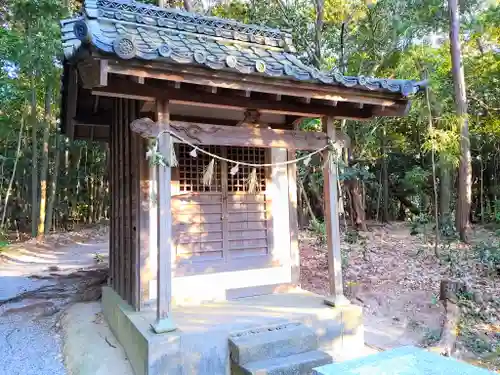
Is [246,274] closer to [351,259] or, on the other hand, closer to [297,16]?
[351,259]

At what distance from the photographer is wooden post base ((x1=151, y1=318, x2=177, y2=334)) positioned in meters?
3.67

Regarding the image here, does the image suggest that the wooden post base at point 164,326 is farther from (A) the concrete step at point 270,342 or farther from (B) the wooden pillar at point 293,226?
(B) the wooden pillar at point 293,226

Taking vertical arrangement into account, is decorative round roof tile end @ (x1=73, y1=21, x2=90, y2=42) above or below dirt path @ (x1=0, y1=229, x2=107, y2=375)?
above

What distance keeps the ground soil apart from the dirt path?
14.1ft

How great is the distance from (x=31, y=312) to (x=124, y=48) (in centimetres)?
561

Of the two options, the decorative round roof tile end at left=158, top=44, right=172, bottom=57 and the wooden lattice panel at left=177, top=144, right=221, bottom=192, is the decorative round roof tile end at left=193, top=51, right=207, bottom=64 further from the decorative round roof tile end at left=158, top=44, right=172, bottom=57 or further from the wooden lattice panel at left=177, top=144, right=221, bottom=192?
the wooden lattice panel at left=177, top=144, right=221, bottom=192

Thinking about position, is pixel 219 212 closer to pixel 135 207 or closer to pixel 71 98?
pixel 135 207

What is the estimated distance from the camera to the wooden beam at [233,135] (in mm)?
3740

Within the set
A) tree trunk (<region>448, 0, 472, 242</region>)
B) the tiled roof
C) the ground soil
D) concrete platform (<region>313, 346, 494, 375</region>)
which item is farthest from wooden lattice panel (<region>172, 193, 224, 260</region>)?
tree trunk (<region>448, 0, 472, 242</region>)

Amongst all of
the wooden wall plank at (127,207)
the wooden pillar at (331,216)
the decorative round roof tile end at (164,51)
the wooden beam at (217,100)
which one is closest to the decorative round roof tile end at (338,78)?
the wooden beam at (217,100)

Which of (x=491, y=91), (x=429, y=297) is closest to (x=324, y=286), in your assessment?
(x=429, y=297)

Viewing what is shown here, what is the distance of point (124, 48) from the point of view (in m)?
3.06

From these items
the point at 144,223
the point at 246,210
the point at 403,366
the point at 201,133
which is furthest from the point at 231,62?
the point at 403,366

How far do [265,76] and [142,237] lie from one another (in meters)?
2.45
